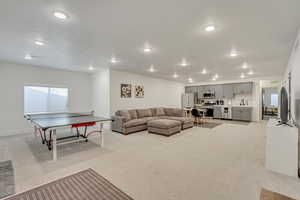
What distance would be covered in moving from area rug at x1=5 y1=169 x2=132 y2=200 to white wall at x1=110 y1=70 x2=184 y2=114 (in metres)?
3.79

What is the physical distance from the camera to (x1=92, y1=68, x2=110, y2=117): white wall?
602 centimetres

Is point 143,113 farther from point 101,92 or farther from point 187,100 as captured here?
point 187,100

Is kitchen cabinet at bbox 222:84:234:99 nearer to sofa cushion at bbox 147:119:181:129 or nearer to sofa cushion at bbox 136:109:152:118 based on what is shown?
sofa cushion at bbox 147:119:181:129

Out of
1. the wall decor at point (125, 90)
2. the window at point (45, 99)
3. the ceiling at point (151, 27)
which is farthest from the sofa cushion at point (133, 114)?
the window at point (45, 99)

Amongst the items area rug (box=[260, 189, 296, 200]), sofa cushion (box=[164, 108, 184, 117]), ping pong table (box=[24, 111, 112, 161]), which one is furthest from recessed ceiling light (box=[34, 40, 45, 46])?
sofa cushion (box=[164, 108, 184, 117])

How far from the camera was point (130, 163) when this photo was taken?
2.89 m

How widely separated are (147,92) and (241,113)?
227 inches

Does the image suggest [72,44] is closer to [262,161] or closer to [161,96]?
[262,161]

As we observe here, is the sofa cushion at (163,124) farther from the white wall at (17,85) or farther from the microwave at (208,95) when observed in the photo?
the microwave at (208,95)

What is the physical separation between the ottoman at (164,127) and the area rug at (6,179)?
3.84 metres

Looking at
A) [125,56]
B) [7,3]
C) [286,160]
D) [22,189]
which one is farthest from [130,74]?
[286,160]

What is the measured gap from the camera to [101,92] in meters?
6.45

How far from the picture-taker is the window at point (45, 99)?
5609 mm

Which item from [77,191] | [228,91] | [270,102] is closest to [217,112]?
[228,91]
